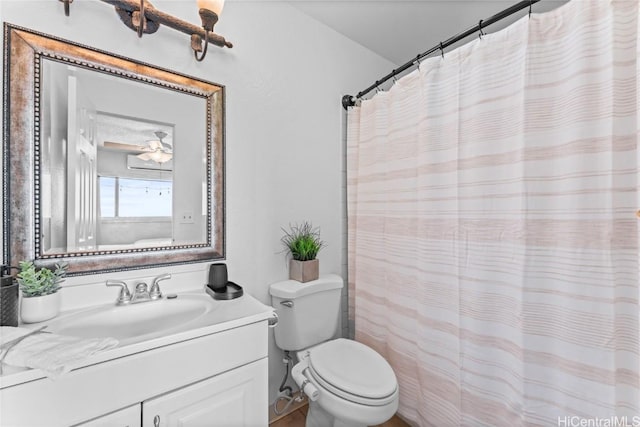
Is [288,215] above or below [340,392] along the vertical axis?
above

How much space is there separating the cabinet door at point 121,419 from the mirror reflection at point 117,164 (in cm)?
62

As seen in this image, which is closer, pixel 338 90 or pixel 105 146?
pixel 105 146

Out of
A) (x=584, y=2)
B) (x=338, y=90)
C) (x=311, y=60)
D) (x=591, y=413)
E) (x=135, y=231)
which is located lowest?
(x=591, y=413)

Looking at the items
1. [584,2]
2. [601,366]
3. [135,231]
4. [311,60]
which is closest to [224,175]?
[135,231]

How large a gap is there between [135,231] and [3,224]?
1.23 ft

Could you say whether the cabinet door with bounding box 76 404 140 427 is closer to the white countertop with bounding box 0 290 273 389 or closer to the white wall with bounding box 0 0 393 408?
the white countertop with bounding box 0 290 273 389

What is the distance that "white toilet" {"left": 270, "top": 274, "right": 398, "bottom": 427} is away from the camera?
1.09 metres

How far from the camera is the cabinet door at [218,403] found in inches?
32.4

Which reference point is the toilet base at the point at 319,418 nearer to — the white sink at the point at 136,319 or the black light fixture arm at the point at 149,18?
the white sink at the point at 136,319

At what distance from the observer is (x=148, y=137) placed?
1.21m

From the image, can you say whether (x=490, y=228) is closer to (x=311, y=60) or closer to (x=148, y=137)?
(x=311, y=60)

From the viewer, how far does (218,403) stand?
0.92 meters

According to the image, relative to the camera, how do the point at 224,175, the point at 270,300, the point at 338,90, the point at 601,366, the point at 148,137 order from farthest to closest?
1. the point at 338,90
2. the point at 270,300
3. the point at 224,175
4. the point at 148,137
5. the point at 601,366

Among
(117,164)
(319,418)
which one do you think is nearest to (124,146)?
(117,164)
